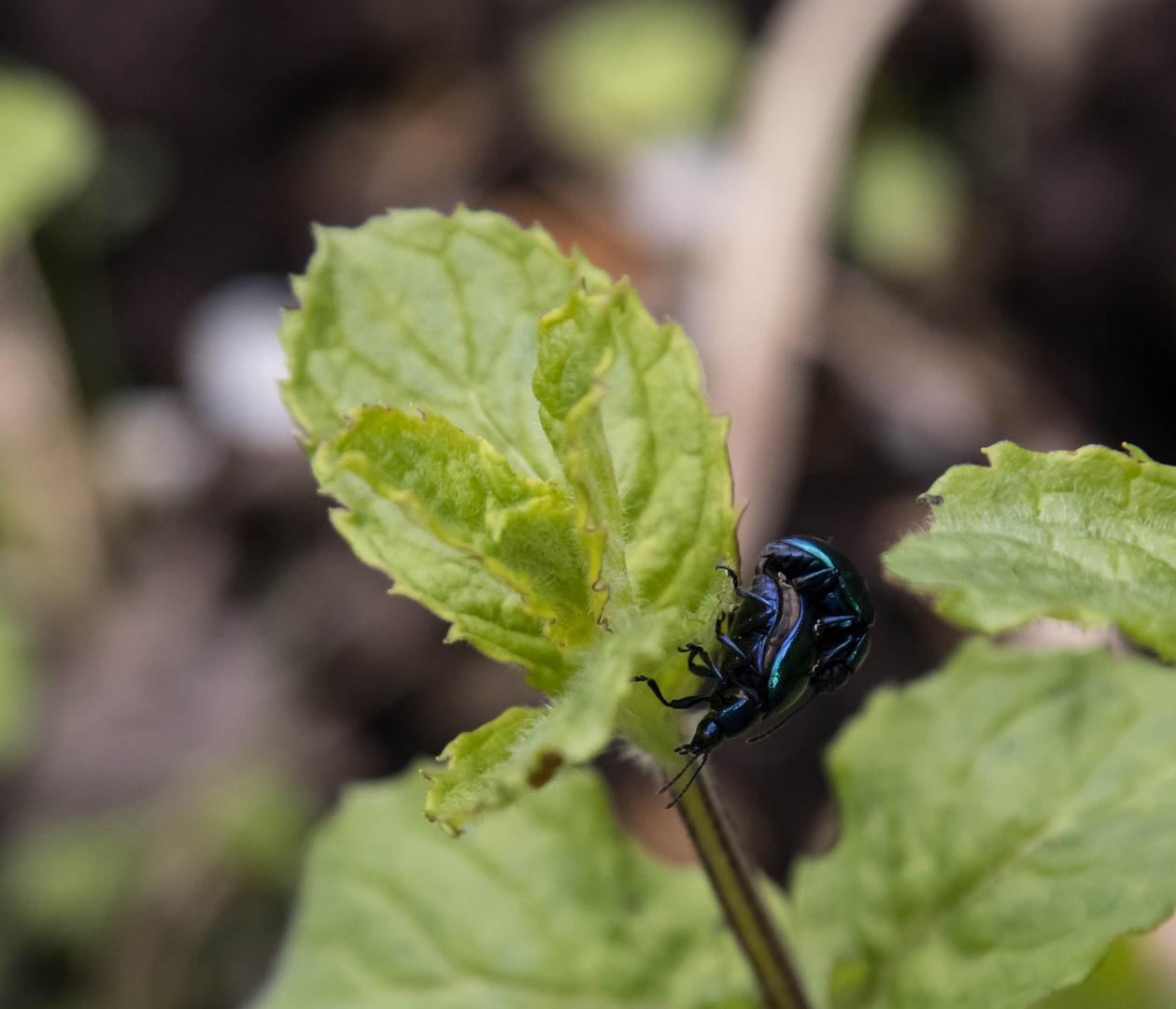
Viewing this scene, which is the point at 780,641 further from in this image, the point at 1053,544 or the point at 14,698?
the point at 14,698

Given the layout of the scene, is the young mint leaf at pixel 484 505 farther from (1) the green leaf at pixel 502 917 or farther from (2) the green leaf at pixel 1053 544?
(1) the green leaf at pixel 502 917

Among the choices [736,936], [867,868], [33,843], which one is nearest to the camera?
[736,936]

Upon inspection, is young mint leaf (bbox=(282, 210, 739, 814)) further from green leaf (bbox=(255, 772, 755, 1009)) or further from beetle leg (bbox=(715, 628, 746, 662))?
green leaf (bbox=(255, 772, 755, 1009))

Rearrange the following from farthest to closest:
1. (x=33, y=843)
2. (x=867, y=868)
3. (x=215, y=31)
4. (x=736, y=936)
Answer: (x=215, y=31)
(x=33, y=843)
(x=867, y=868)
(x=736, y=936)

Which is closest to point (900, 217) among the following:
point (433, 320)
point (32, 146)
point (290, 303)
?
point (290, 303)

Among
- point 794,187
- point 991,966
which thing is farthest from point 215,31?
point 991,966

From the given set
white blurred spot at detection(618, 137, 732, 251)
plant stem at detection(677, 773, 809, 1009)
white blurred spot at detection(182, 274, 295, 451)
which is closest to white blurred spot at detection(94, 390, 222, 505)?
white blurred spot at detection(182, 274, 295, 451)

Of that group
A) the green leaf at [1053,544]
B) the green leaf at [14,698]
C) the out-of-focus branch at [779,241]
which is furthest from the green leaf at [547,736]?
the green leaf at [14,698]

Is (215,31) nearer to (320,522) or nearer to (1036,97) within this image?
(320,522)
